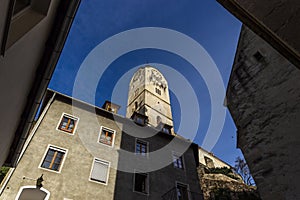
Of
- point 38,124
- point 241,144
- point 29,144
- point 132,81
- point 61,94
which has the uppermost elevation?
point 132,81

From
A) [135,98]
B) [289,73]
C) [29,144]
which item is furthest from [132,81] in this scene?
A: [289,73]

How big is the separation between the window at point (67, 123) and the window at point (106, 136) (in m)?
2.07

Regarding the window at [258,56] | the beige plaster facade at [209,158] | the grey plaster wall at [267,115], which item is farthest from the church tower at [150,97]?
the window at [258,56]

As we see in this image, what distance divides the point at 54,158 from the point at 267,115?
1174cm

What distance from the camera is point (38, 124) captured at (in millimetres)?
12367

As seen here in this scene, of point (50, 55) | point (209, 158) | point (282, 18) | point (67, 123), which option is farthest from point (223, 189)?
point (282, 18)

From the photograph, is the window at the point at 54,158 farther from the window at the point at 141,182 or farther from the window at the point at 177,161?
the window at the point at 177,161

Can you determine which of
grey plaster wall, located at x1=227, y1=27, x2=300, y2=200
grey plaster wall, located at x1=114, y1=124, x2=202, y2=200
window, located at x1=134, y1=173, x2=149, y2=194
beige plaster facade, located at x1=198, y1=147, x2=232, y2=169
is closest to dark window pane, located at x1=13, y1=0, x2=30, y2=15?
grey plaster wall, located at x1=227, y1=27, x2=300, y2=200

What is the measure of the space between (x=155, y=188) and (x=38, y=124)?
907cm

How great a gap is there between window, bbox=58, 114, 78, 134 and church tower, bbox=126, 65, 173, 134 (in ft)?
86.8

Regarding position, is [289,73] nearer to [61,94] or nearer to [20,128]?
[20,128]

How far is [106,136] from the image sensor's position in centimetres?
1489

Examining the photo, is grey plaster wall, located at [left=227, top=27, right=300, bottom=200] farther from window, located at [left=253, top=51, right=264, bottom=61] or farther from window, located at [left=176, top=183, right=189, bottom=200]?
window, located at [left=176, top=183, right=189, bottom=200]

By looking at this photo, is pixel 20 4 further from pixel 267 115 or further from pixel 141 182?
pixel 141 182
